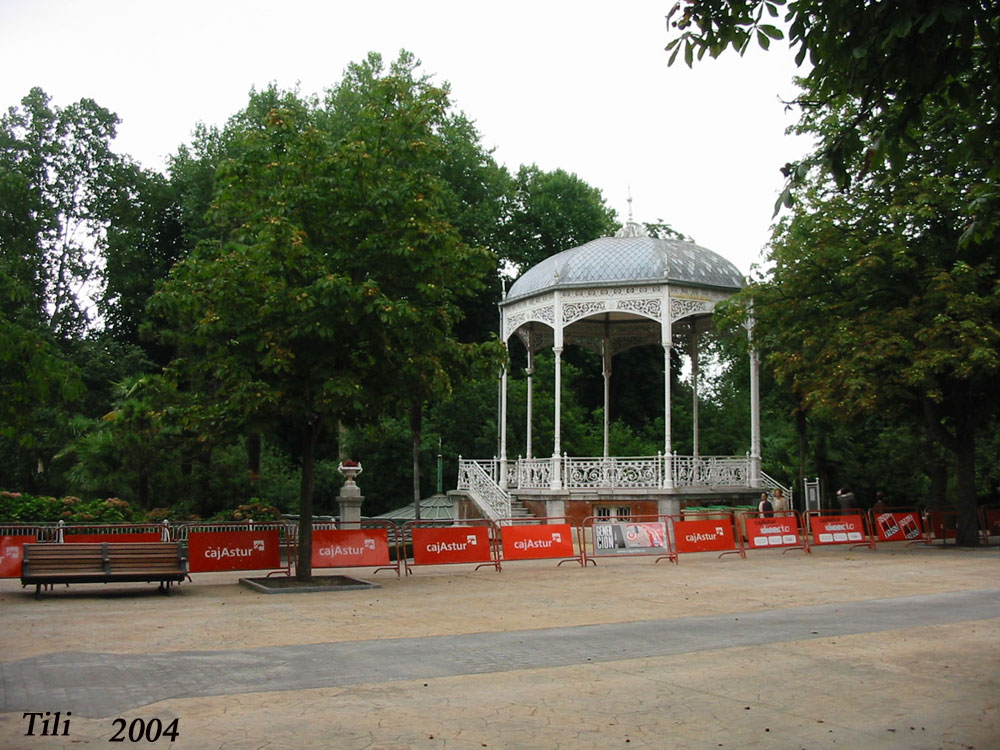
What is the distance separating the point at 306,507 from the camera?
16.7 m

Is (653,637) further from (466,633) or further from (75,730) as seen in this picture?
(75,730)

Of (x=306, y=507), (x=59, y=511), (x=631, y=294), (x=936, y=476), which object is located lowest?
(x=59, y=511)

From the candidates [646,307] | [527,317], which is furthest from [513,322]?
[646,307]

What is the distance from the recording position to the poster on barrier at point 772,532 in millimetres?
23625

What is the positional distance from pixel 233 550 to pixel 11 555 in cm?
360

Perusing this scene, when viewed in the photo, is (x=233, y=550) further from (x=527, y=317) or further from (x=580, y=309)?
(x=527, y=317)

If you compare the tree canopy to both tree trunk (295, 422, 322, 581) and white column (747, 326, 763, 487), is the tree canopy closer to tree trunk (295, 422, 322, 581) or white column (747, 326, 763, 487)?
white column (747, 326, 763, 487)

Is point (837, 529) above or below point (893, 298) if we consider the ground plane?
below

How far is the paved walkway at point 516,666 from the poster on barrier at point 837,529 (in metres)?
8.13

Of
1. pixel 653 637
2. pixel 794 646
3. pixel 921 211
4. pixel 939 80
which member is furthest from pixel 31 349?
pixel 921 211

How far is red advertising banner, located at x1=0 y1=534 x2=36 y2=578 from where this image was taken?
16.2 m

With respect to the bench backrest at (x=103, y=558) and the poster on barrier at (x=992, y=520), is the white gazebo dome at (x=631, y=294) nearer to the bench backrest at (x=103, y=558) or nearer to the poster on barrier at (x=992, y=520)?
the poster on barrier at (x=992, y=520)

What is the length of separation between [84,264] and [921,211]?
38.0 m

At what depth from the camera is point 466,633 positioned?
36.8 feet
